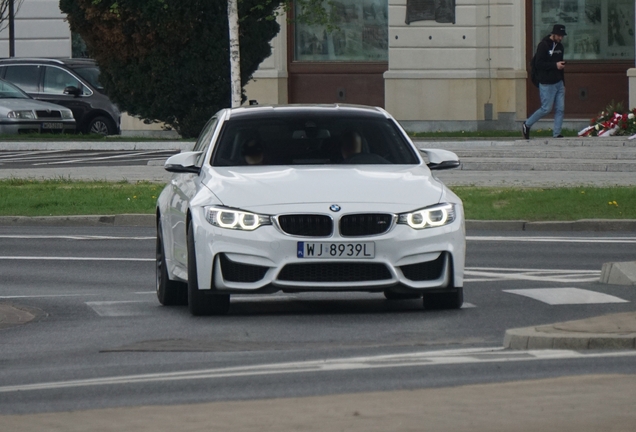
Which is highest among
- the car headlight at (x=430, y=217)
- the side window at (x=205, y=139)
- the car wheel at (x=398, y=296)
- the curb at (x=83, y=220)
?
the side window at (x=205, y=139)

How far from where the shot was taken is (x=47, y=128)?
36469 millimetres

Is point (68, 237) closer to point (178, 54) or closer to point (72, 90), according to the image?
point (178, 54)

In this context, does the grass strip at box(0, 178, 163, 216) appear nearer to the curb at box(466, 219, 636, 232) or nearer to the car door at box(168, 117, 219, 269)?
the curb at box(466, 219, 636, 232)

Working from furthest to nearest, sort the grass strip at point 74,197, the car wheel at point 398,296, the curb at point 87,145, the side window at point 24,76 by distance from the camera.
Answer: the side window at point 24,76, the curb at point 87,145, the grass strip at point 74,197, the car wheel at point 398,296

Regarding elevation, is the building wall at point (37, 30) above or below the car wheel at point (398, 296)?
above

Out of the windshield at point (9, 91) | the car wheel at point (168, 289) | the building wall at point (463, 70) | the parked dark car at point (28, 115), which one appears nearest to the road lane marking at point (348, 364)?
the car wheel at point (168, 289)

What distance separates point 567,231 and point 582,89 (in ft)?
64.0

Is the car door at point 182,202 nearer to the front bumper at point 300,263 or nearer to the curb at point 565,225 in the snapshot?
the front bumper at point 300,263

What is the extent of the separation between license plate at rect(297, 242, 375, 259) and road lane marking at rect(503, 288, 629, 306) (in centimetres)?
153

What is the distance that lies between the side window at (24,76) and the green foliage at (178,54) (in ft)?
16.4

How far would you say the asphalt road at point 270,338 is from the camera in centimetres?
796

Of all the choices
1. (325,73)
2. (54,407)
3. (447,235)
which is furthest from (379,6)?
(54,407)

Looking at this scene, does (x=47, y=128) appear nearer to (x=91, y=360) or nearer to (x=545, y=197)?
(x=545, y=197)

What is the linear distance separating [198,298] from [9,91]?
2643 cm
